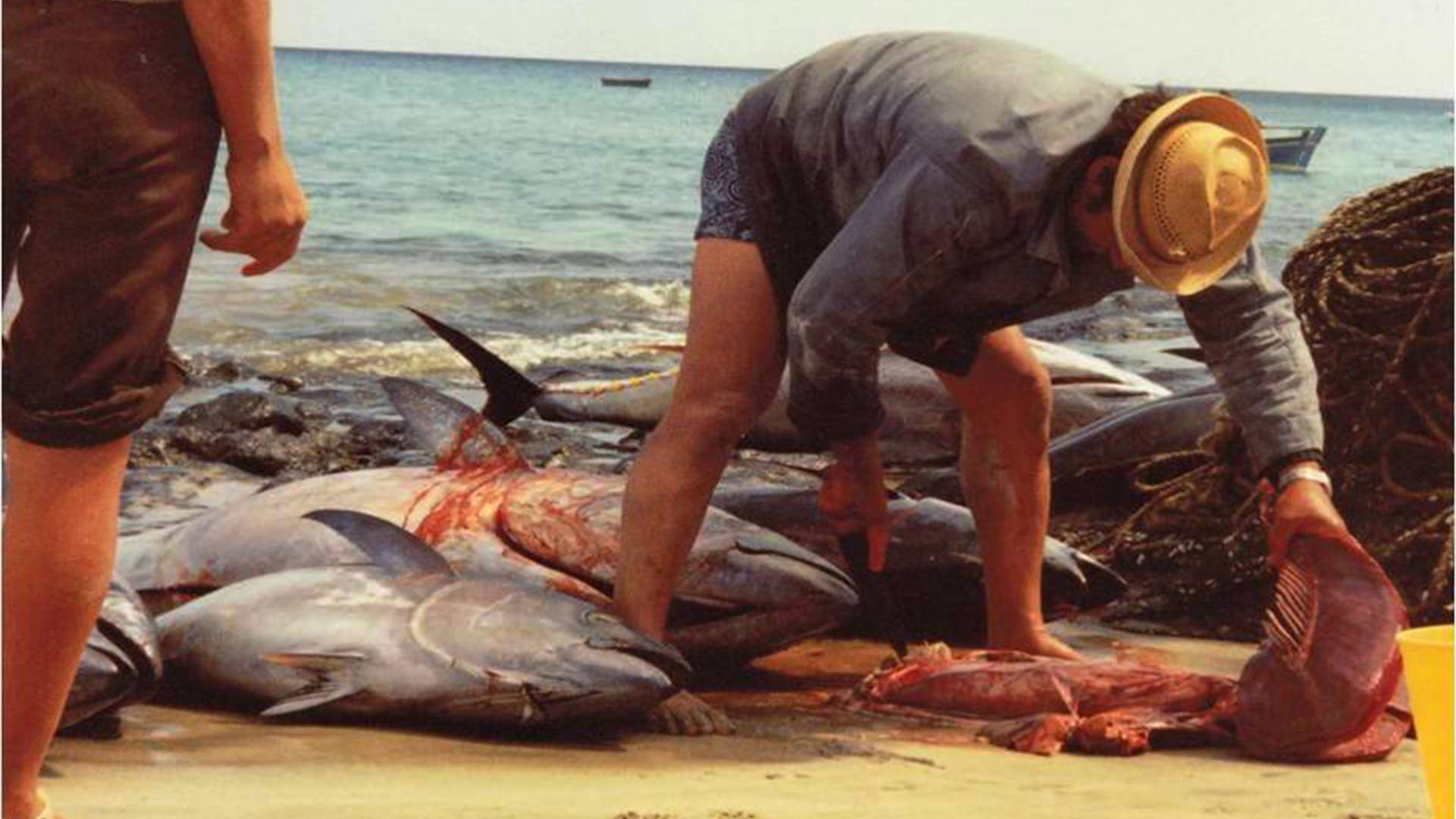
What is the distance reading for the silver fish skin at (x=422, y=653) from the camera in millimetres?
3631

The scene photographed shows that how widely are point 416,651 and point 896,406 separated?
3011mm

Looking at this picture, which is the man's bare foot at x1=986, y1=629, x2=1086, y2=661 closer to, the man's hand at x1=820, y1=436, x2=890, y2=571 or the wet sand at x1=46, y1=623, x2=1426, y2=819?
the wet sand at x1=46, y1=623, x2=1426, y2=819

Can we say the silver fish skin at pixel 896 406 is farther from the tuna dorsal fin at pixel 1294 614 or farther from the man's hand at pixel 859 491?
the tuna dorsal fin at pixel 1294 614

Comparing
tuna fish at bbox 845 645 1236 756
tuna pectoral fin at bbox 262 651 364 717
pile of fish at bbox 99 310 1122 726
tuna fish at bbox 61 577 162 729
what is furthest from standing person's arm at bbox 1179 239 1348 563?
tuna fish at bbox 61 577 162 729

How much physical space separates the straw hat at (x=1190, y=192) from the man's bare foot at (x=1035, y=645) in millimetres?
848

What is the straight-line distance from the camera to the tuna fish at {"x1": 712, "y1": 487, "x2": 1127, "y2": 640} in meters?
4.53

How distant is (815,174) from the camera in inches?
150

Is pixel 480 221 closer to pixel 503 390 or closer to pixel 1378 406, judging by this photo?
pixel 503 390

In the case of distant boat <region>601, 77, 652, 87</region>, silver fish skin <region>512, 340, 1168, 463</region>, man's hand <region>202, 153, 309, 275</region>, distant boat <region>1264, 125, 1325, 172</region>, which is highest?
man's hand <region>202, 153, 309, 275</region>

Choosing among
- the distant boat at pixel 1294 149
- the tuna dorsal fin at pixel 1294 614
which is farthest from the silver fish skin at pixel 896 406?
the distant boat at pixel 1294 149

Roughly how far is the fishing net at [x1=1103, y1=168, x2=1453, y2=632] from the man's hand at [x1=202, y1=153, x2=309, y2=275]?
2656mm

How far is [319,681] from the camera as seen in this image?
370 cm

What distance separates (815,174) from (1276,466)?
2.71ft

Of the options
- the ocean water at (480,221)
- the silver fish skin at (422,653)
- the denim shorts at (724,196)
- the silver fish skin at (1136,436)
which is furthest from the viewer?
the ocean water at (480,221)
